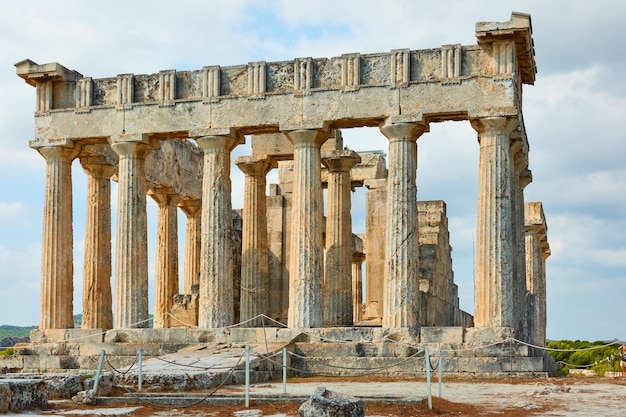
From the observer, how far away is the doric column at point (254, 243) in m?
36.6

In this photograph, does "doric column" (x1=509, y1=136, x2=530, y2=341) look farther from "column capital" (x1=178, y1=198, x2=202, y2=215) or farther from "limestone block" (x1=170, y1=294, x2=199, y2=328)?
"column capital" (x1=178, y1=198, x2=202, y2=215)

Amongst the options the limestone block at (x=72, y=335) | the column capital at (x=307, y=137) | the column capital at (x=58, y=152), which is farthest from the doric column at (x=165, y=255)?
the column capital at (x=307, y=137)

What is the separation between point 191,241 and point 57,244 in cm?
1081

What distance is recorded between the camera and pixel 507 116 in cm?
2988

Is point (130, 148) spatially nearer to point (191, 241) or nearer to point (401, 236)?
point (401, 236)

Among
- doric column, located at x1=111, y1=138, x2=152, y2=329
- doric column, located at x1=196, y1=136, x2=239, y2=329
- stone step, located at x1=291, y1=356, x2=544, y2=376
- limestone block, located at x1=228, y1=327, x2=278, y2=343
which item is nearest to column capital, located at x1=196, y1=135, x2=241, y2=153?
doric column, located at x1=196, y1=136, x2=239, y2=329

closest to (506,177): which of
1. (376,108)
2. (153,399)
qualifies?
(376,108)

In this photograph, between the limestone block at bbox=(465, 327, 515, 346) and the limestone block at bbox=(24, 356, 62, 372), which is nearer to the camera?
the limestone block at bbox=(465, 327, 515, 346)

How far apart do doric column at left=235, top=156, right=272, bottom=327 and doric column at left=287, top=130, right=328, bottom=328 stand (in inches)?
196

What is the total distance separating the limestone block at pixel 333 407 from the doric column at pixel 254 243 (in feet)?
66.7

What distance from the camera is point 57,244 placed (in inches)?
1353

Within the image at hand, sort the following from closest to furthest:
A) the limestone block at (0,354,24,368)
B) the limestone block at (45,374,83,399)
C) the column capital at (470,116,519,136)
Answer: the limestone block at (45,374,83,399) → the column capital at (470,116,519,136) → the limestone block at (0,354,24,368)

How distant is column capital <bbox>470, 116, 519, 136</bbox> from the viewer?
1180 inches

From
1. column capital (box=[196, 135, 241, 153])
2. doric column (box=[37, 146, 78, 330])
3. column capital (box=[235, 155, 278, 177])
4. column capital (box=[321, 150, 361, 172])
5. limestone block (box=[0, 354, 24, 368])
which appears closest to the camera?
limestone block (box=[0, 354, 24, 368])
